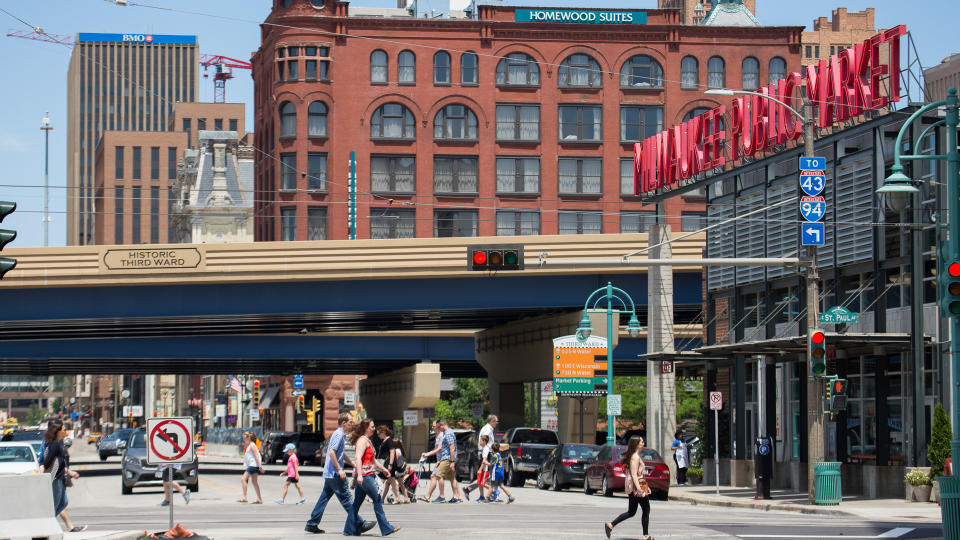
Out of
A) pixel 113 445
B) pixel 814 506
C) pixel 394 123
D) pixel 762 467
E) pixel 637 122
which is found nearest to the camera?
pixel 814 506

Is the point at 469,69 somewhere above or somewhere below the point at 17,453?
above

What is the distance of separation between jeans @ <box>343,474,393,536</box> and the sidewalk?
379 inches

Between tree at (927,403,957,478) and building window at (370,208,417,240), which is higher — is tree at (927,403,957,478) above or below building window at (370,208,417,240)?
below

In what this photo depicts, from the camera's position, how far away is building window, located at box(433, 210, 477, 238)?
3118 inches

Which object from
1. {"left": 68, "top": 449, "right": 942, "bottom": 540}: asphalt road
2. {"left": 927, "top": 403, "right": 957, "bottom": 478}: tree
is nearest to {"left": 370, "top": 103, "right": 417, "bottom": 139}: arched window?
{"left": 68, "top": 449, "right": 942, "bottom": 540}: asphalt road

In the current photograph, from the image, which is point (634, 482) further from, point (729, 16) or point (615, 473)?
point (729, 16)

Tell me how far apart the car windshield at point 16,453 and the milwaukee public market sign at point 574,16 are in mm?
55922

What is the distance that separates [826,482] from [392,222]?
173 ft

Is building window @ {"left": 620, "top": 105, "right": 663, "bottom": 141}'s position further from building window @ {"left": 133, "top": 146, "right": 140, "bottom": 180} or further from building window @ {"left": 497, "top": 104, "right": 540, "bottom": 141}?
building window @ {"left": 133, "top": 146, "right": 140, "bottom": 180}

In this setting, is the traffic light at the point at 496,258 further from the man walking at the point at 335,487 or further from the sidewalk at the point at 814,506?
the sidewalk at the point at 814,506

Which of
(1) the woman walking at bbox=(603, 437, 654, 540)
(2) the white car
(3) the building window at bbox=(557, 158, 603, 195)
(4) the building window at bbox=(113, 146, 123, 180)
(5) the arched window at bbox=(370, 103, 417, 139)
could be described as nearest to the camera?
(1) the woman walking at bbox=(603, 437, 654, 540)

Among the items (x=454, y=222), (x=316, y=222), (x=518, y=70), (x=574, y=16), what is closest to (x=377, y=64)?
(x=518, y=70)

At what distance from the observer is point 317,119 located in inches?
3110

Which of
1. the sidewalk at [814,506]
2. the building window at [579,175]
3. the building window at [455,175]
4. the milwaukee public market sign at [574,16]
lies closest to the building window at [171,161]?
the building window at [455,175]
